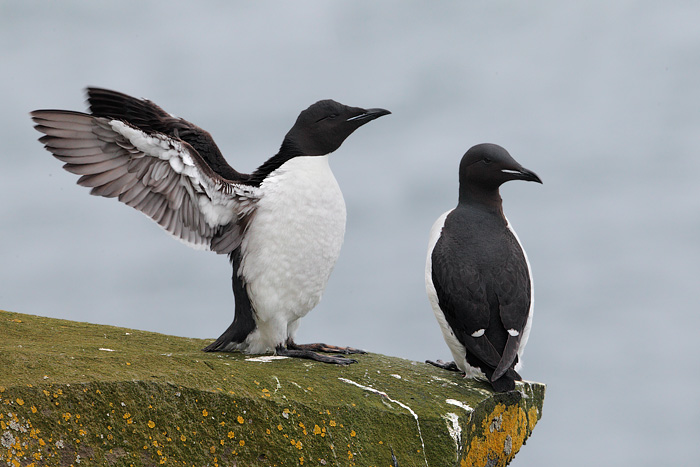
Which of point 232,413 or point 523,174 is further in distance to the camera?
point 523,174

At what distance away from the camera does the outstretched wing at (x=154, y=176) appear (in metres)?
5.73

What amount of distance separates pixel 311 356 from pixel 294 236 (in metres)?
0.95

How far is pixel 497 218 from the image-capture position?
627 cm

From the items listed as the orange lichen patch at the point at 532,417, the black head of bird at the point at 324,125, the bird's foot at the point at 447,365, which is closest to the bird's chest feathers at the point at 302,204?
the black head of bird at the point at 324,125

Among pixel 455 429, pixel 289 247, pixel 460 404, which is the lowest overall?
pixel 455 429

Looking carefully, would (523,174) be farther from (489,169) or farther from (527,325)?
(527,325)

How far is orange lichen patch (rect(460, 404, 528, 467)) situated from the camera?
5.61 metres

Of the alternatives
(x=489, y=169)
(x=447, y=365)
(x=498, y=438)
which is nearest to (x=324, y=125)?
(x=489, y=169)

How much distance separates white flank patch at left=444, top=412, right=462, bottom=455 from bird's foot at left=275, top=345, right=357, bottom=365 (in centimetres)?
107

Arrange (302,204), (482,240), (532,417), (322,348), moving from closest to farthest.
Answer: (482,240) < (302,204) < (532,417) < (322,348)

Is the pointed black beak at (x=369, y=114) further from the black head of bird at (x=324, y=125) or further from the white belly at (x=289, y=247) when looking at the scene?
the white belly at (x=289, y=247)

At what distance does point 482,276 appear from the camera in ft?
18.8

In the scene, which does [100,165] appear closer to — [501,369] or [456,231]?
[456,231]

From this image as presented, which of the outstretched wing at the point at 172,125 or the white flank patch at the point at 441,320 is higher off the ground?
the outstretched wing at the point at 172,125
